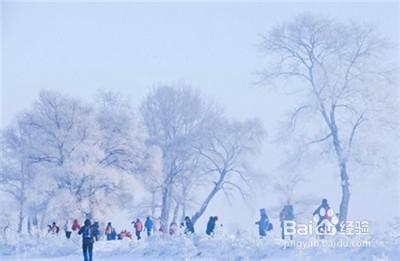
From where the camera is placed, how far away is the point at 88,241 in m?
13.9

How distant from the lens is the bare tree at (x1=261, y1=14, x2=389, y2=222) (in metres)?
14.5

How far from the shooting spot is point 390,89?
14.5 m

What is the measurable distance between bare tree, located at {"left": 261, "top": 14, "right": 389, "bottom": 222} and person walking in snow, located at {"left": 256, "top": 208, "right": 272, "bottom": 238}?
1164 millimetres

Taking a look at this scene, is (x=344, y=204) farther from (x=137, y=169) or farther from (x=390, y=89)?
(x=137, y=169)

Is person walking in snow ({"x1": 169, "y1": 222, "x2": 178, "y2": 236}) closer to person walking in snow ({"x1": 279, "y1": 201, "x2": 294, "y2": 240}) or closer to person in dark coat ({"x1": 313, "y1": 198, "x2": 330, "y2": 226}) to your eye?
person walking in snow ({"x1": 279, "y1": 201, "x2": 294, "y2": 240})

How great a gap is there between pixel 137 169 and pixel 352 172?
349cm

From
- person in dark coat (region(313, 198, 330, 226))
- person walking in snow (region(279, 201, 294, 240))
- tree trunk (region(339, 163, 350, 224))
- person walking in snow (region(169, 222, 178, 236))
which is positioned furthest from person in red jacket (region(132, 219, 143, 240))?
tree trunk (region(339, 163, 350, 224))

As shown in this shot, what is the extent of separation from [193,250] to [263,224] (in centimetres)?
117

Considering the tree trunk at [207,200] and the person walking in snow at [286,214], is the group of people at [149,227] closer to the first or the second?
the person walking in snow at [286,214]

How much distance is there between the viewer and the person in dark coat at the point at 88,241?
45.3 ft

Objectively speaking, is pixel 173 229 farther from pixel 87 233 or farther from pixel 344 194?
pixel 344 194

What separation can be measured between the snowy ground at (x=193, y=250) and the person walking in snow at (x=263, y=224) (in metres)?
0.51

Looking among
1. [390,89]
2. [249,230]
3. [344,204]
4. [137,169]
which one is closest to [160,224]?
[137,169]

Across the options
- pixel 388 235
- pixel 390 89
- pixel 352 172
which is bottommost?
pixel 388 235
